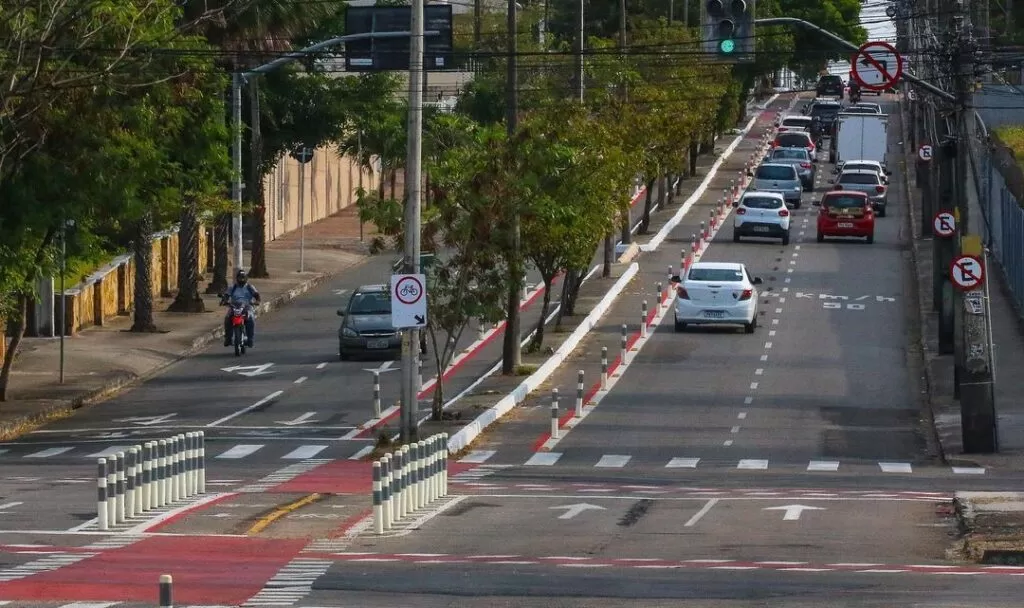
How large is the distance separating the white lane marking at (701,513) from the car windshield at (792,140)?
65.1 metres

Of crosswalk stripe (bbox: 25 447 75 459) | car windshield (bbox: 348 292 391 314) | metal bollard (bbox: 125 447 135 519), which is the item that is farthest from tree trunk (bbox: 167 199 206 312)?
metal bollard (bbox: 125 447 135 519)

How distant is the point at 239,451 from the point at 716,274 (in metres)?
17.1

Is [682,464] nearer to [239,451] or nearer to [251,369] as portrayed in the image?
[239,451]

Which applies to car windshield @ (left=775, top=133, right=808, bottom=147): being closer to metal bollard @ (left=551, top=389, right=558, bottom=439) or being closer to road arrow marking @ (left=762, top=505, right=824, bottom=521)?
metal bollard @ (left=551, top=389, right=558, bottom=439)

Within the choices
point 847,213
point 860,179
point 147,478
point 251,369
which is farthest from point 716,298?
point 860,179

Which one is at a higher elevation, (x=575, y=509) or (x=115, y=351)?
(x=575, y=509)

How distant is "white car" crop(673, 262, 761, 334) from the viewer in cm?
4284

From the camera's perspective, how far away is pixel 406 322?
1058 inches

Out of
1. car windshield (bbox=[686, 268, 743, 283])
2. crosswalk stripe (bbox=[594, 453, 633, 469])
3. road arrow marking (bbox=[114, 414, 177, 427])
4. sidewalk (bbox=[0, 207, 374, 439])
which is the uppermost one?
car windshield (bbox=[686, 268, 743, 283])

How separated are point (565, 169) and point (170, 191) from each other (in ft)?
22.0

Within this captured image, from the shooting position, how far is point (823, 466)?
27.3 m

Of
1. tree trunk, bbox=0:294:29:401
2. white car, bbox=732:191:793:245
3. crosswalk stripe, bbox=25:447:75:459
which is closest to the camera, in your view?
crosswalk stripe, bbox=25:447:75:459

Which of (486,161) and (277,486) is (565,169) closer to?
(486,161)

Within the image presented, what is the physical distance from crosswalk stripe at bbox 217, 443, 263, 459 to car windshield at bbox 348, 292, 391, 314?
10.8 metres
